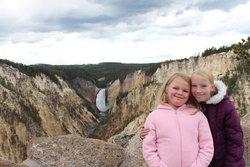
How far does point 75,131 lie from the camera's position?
6047 cm

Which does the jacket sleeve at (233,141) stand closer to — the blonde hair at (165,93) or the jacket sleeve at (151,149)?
the blonde hair at (165,93)

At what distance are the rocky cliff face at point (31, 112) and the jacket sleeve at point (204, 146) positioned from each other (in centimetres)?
3325

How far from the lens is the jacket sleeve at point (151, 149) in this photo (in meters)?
3.85

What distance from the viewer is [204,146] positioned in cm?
389

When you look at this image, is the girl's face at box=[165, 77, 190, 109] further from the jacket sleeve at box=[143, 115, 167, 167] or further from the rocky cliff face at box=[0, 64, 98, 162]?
the rocky cliff face at box=[0, 64, 98, 162]

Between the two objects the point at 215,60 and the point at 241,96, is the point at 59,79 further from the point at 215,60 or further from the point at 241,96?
the point at 241,96

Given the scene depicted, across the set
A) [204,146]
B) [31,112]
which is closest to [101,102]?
[31,112]

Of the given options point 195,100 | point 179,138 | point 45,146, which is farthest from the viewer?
point 45,146

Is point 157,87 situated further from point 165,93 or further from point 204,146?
point 204,146

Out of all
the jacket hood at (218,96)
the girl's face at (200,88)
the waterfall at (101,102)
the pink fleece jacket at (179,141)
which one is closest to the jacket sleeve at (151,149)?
the pink fleece jacket at (179,141)

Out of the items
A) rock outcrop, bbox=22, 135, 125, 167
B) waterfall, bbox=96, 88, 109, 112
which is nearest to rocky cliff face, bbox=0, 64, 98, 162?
waterfall, bbox=96, 88, 109, 112

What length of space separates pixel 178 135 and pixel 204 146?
30cm

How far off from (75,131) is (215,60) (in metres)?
25.2

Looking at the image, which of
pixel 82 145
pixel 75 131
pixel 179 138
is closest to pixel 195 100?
pixel 179 138
